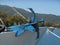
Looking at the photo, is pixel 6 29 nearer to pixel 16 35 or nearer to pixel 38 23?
pixel 16 35

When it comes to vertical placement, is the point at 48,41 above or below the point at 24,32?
below

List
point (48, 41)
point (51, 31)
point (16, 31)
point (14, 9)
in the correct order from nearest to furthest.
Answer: point (16, 31), point (51, 31), point (14, 9), point (48, 41)

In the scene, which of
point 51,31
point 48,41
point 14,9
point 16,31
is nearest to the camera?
point 16,31

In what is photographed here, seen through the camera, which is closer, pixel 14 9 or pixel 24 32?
pixel 24 32

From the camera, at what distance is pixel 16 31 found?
436cm

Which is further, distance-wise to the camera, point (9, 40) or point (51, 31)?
point (51, 31)

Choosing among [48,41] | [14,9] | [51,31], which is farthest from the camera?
[48,41]

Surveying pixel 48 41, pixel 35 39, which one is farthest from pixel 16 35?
pixel 48 41

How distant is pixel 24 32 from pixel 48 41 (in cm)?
223

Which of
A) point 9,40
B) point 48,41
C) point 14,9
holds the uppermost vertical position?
point 14,9

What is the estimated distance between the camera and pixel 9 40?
4445mm

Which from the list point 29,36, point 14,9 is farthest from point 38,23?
point 14,9

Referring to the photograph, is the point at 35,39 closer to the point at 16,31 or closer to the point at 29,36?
the point at 29,36

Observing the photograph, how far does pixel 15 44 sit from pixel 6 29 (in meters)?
0.33
